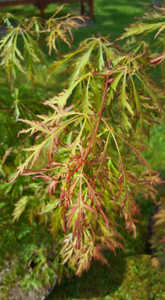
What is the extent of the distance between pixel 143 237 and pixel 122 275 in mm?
414

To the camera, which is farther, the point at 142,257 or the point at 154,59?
the point at 142,257

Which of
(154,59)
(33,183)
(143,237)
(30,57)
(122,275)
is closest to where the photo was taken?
(154,59)

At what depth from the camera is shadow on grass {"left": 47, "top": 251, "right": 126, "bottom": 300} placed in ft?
7.70

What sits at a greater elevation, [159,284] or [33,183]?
[33,183]

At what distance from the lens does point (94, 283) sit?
2.41 meters

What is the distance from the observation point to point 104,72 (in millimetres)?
1031

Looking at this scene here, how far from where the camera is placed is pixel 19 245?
1.93 m

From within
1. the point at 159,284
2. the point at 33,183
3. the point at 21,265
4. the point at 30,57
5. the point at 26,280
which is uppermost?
the point at 30,57

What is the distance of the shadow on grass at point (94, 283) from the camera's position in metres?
2.35

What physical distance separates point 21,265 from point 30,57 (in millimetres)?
1267

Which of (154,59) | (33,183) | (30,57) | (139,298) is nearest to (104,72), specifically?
(154,59)

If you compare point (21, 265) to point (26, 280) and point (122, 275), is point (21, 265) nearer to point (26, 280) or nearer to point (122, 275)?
point (26, 280)

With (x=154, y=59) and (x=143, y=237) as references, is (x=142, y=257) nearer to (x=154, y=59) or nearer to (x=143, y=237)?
(x=143, y=237)

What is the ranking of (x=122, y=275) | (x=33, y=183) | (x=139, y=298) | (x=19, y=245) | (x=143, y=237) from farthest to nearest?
(x=143, y=237) → (x=122, y=275) → (x=139, y=298) → (x=19, y=245) → (x=33, y=183)
